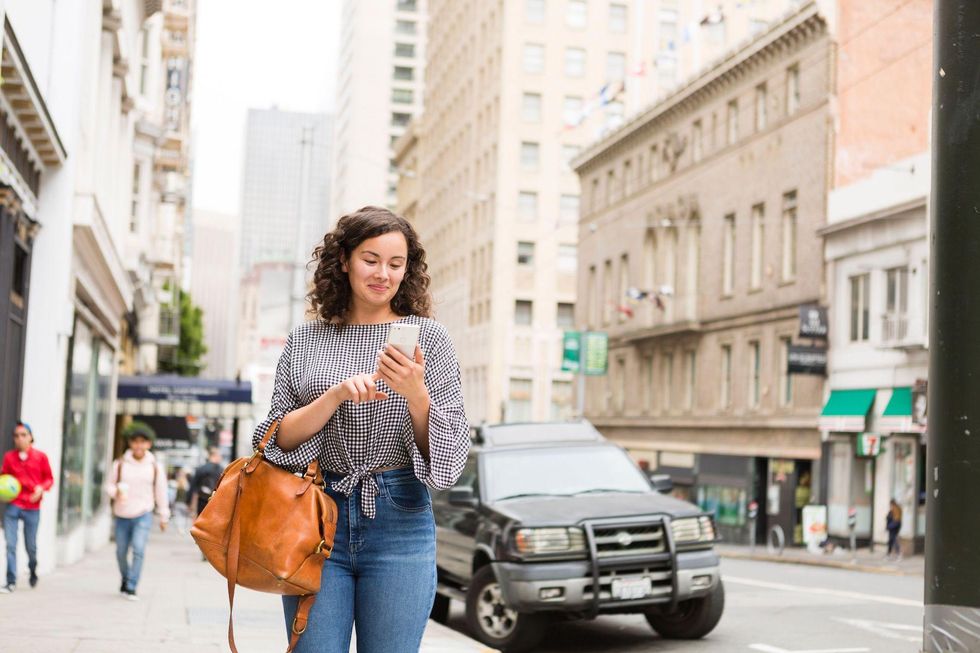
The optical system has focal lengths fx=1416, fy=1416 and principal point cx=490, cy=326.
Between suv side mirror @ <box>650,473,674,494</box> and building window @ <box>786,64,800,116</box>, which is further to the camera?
building window @ <box>786,64,800,116</box>

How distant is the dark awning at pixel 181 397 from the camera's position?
3375 centimetres

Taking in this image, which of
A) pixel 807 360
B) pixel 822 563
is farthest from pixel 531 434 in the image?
pixel 807 360

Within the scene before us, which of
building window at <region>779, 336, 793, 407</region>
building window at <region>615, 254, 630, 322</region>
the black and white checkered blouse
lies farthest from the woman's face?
building window at <region>615, 254, 630, 322</region>

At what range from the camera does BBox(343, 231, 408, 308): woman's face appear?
154 inches

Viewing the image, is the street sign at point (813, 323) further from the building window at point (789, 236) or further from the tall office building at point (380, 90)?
the tall office building at point (380, 90)

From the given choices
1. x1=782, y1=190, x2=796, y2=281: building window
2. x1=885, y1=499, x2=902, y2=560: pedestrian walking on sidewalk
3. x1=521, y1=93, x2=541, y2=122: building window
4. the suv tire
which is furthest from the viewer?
x1=521, y1=93, x2=541, y2=122: building window

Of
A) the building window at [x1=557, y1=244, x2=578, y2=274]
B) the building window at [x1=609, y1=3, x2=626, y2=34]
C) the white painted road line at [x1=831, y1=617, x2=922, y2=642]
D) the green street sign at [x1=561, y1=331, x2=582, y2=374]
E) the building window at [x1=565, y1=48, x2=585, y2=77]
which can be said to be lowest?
the white painted road line at [x1=831, y1=617, x2=922, y2=642]

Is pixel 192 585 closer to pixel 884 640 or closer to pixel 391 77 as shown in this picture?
pixel 884 640

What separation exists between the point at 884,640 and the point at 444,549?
4.05 meters

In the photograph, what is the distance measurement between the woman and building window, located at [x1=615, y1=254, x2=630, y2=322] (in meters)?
52.3

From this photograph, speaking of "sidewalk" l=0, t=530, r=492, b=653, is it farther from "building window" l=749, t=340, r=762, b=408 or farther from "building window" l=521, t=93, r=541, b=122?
"building window" l=521, t=93, r=541, b=122

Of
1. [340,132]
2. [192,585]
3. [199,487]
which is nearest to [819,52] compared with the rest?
[199,487]

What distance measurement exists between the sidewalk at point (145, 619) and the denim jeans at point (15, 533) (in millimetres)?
269

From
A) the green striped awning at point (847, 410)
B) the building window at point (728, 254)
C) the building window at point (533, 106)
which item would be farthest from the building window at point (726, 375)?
the building window at point (533, 106)
